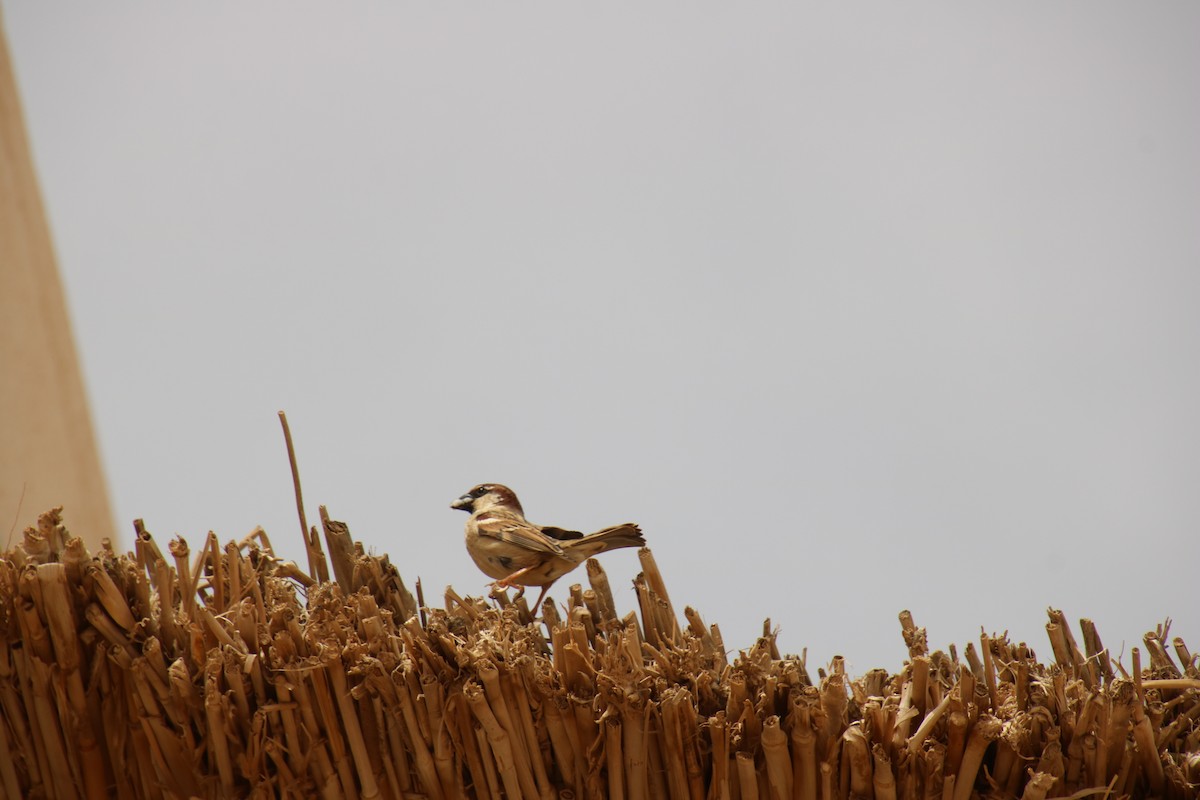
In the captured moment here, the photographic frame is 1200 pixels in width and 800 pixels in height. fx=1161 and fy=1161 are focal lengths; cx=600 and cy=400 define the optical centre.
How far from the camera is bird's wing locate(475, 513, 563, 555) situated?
271 centimetres

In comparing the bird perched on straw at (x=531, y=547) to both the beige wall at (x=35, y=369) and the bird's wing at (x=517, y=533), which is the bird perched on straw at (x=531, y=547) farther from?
the beige wall at (x=35, y=369)

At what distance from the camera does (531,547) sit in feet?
8.91

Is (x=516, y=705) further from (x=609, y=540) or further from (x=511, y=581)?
(x=609, y=540)

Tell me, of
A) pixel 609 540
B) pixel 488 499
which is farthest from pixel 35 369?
pixel 609 540

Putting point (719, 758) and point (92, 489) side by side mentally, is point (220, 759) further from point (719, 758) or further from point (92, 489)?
point (92, 489)

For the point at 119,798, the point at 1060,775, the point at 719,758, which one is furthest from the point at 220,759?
the point at 1060,775

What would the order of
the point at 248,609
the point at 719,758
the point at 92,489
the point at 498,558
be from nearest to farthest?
the point at 719,758 → the point at 248,609 → the point at 498,558 → the point at 92,489

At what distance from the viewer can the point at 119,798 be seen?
94.3 inches

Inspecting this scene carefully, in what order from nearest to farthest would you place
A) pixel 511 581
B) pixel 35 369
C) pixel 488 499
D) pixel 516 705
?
1. pixel 516 705
2. pixel 511 581
3. pixel 488 499
4. pixel 35 369

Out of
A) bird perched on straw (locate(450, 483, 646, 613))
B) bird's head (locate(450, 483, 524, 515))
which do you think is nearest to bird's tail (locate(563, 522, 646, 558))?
bird perched on straw (locate(450, 483, 646, 613))

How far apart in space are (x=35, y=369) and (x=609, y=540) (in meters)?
3.40

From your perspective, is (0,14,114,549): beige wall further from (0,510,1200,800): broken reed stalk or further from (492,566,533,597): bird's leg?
(492,566,533,597): bird's leg

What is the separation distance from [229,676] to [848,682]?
120 cm

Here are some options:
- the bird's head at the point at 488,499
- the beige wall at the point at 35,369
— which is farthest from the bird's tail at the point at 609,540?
the beige wall at the point at 35,369
